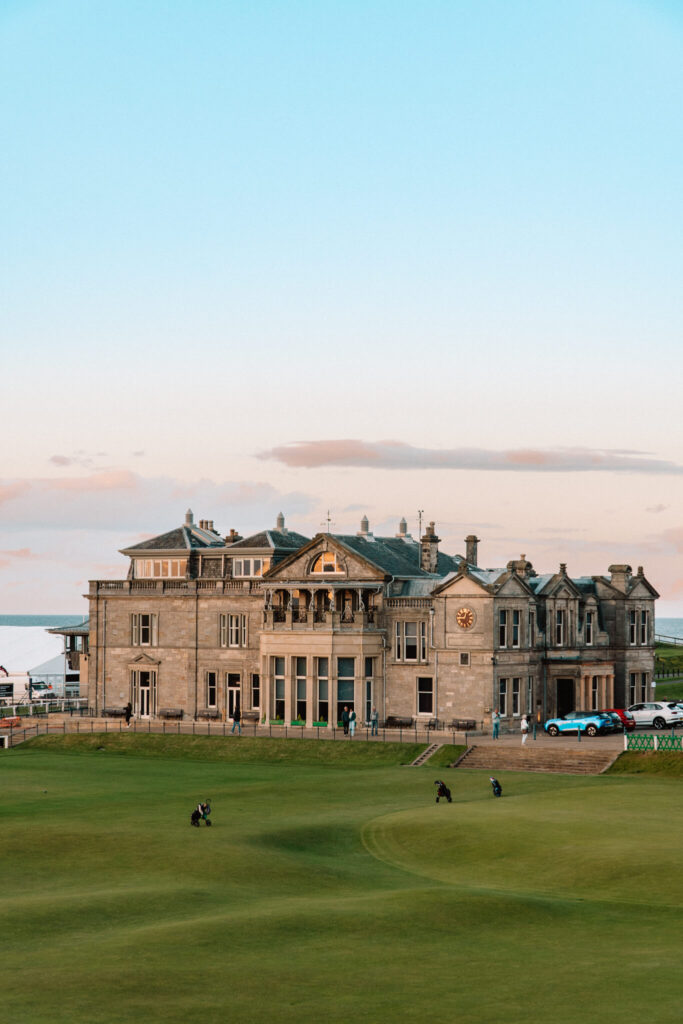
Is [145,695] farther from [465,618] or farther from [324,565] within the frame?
[465,618]

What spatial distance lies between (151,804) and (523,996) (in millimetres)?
32065

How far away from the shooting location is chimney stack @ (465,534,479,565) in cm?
9206

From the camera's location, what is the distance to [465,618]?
79.8 m

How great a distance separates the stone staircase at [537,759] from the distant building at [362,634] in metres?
7.32

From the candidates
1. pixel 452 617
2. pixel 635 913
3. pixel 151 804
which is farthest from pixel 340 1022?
pixel 452 617

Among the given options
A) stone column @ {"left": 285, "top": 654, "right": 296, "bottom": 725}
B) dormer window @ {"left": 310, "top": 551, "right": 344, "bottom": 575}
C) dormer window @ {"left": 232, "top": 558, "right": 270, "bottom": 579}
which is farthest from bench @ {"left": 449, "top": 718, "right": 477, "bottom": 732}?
dormer window @ {"left": 232, "top": 558, "right": 270, "bottom": 579}

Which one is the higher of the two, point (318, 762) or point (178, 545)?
point (178, 545)

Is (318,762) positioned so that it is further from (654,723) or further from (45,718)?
(45,718)

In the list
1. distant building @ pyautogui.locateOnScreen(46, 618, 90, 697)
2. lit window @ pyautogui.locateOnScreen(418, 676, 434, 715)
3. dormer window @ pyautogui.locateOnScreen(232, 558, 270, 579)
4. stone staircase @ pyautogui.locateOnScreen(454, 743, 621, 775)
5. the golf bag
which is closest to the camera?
the golf bag

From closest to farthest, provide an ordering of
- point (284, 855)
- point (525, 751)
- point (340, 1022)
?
1. point (340, 1022)
2. point (284, 855)
3. point (525, 751)

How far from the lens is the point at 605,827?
4812 cm

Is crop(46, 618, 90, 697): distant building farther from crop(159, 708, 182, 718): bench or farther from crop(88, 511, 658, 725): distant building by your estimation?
crop(159, 708, 182, 718): bench

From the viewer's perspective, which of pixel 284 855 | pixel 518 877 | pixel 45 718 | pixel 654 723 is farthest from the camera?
pixel 45 718

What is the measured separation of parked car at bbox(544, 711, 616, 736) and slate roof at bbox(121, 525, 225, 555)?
28440 millimetres
